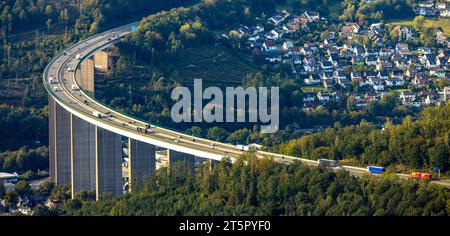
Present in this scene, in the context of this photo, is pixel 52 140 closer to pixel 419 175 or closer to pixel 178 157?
pixel 178 157

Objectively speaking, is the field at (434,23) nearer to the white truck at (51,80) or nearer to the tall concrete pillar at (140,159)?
the white truck at (51,80)

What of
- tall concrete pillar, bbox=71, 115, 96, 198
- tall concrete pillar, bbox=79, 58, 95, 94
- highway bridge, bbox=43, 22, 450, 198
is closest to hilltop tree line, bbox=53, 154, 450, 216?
highway bridge, bbox=43, 22, 450, 198

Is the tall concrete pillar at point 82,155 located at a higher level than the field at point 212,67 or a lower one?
lower

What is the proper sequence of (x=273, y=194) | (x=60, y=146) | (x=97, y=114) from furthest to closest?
(x=60, y=146) < (x=97, y=114) < (x=273, y=194)

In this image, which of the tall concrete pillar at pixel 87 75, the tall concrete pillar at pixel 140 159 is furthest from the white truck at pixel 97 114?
the tall concrete pillar at pixel 87 75

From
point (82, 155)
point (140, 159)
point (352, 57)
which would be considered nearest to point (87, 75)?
point (82, 155)

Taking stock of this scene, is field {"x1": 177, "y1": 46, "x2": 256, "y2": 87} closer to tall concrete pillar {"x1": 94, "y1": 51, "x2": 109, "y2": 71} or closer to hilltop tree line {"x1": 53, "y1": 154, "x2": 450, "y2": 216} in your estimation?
tall concrete pillar {"x1": 94, "y1": 51, "x2": 109, "y2": 71}
